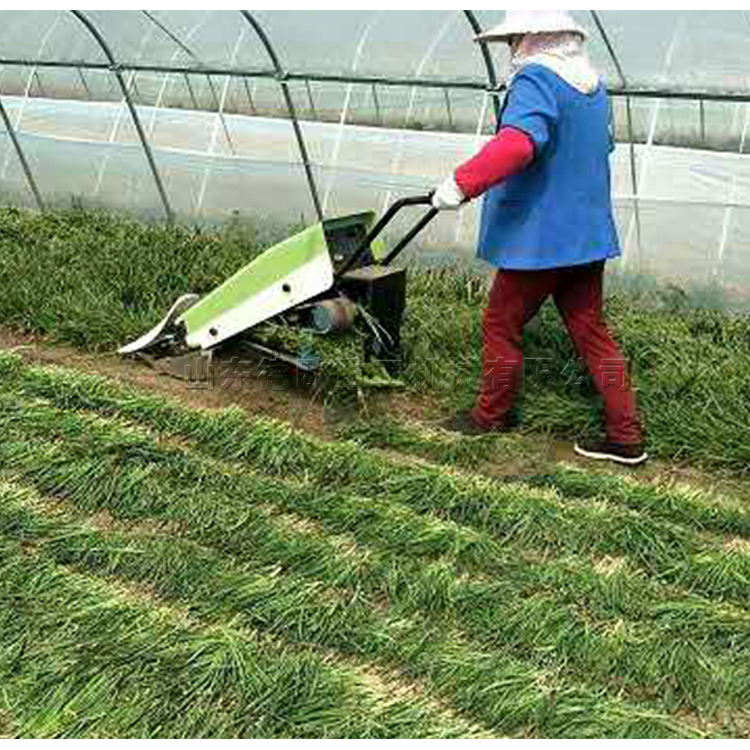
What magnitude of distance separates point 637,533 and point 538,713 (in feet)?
3.53

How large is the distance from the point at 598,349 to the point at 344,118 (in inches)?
160

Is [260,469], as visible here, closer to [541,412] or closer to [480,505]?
[480,505]

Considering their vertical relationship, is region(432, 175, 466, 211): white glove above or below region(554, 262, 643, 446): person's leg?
above

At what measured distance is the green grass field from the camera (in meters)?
2.66

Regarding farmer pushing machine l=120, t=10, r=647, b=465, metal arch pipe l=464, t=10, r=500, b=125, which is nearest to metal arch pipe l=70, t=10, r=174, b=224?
metal arch pipe l=464, t=10, r=500, b=125

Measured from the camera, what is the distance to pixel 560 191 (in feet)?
13.5

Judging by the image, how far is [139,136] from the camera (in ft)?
27.8

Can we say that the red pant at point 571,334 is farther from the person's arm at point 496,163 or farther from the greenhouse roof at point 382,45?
the greenhouse roof at point 382,45

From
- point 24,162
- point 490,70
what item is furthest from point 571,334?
point 24,162

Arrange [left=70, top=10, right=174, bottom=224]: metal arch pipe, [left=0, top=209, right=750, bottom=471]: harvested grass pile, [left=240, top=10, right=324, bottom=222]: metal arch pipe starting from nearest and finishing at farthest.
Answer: [left=0, top=209, right=750, bottom=471]: harvested grass pile, [left=240, top=10, right=324, bottom=222]: metal arch pipe, [left=70, top=10, right=174, bottom=224]: metal arch pipe

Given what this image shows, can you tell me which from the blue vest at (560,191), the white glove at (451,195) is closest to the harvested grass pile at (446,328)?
the blue vest at (560,191)

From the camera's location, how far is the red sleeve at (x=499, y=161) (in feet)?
12.8

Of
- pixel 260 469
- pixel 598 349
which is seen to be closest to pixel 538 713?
pixel 260 469

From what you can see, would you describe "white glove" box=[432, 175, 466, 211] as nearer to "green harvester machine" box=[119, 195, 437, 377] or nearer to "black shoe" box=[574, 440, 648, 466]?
"green harvester machine" box=[119, 195, 437, 377]
